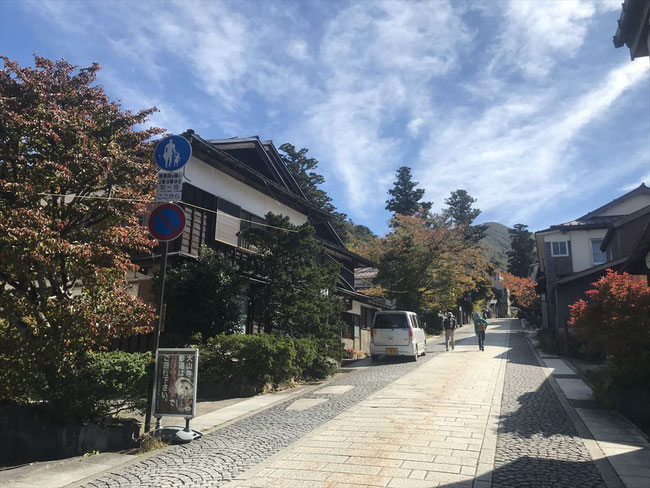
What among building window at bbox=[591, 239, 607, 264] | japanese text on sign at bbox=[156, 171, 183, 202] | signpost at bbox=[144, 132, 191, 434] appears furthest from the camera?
building window at bbox=[591, 239, 607, 264]

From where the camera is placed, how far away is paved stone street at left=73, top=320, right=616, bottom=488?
5.26m

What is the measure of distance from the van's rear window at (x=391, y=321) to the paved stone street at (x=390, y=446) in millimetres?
6193

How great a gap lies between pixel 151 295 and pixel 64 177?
7219mm

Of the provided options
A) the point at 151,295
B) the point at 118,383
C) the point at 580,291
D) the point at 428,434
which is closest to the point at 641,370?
the point at 428,434

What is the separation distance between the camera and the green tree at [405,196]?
175 feet

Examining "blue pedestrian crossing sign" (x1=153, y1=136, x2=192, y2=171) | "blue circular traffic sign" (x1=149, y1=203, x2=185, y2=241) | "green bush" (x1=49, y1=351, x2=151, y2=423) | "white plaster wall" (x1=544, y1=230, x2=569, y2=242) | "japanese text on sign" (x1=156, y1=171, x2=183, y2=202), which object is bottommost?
"green bush" (x1=49, y1=351, x2=151, y2=423)

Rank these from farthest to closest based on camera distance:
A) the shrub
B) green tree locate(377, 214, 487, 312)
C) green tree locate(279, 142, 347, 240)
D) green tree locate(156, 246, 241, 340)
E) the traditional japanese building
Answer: green tree locate(279, 142, 347, 240) → green tree locate(377, 214, 487, 312) → the traditional japanese building → green tree locate(156, 246, 241, 340) → the shrub

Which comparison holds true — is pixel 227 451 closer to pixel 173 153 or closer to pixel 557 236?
pixel 173 153

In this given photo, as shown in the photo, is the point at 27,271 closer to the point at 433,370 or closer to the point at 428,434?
the point at 428,434

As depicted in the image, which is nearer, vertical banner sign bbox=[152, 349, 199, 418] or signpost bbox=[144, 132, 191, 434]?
vertical banner sign bbox=[152, 349, 199, 418]

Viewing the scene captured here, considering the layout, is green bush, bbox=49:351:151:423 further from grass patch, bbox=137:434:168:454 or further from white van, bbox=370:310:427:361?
white van, bbox=370:310:427:361

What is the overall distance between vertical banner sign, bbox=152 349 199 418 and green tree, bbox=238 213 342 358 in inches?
259

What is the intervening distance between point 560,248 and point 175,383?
27.4 m

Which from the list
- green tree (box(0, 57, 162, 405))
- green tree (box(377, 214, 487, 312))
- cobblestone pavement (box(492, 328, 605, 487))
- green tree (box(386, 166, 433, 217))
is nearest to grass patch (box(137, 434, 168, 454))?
green tree (box(0, 57, 162, 405))
